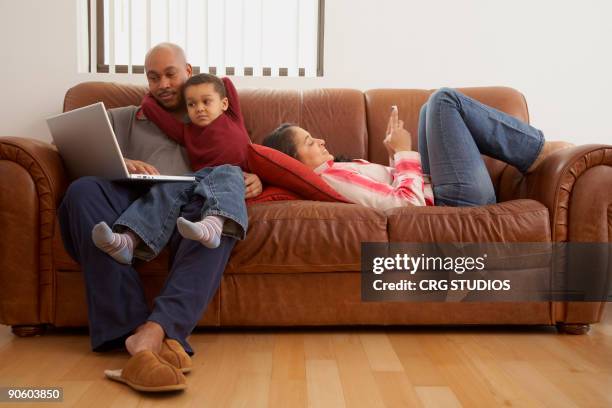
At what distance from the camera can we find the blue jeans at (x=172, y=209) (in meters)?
1.89

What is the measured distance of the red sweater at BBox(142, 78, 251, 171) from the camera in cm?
229

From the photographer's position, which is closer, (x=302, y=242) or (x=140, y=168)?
(x=302, y=242)

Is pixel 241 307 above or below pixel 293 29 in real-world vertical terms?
below

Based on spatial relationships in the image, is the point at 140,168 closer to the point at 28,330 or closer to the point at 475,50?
the point at 28,330

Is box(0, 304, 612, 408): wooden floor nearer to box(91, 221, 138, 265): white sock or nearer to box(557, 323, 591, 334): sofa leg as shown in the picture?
box(557, 323, 591, 334): sofa leg

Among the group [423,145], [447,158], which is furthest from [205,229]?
[423,145]

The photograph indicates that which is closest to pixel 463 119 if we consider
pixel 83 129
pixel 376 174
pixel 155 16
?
pixel 376 174

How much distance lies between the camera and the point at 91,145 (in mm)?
2012

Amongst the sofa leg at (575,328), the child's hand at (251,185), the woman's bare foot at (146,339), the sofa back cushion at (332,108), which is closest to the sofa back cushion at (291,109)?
the sofa back cushion at (332,108)

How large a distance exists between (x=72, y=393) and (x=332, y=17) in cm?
231

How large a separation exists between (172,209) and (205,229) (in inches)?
10.8

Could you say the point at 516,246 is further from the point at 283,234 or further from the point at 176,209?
the point at 176,209

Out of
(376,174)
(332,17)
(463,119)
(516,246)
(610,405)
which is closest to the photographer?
(610,405)

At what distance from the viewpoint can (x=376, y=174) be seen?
2.52m
